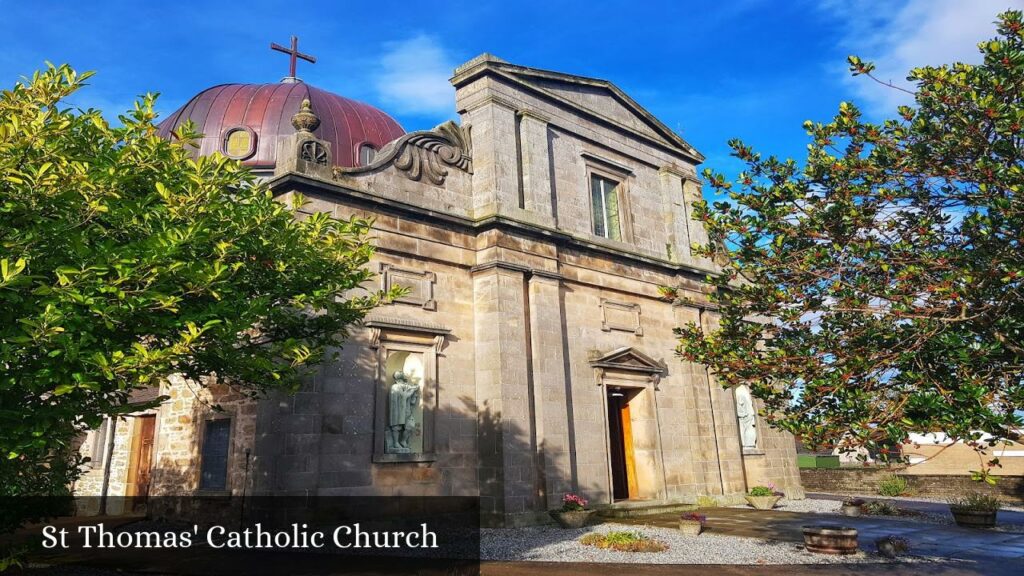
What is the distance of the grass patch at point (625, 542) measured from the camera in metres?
10.7

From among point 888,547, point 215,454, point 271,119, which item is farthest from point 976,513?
point 271,119

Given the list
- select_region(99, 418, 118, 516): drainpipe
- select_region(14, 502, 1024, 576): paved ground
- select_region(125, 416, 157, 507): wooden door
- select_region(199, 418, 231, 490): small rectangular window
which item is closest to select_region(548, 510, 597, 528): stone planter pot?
select_region(14, 502, 1024, 576): paved ground

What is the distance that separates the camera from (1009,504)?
766 inches

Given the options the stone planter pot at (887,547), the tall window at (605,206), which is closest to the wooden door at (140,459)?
the tall window at (605,206)

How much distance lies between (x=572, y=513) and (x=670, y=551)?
3053mm

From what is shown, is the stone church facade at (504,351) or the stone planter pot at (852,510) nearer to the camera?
the stone church facade at (504,351)

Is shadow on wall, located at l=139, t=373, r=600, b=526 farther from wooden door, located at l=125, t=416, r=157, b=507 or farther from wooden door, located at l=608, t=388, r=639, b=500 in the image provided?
wooden door, located at l=125, t=416, r=157, b=507

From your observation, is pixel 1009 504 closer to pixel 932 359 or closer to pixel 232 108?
pixel 932 359

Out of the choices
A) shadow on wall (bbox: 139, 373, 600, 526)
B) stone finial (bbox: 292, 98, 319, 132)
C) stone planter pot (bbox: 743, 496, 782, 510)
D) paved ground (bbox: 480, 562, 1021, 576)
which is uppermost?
stone finial (bbox: 292, 98, 319, 132)

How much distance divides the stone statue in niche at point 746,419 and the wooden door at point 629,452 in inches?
177

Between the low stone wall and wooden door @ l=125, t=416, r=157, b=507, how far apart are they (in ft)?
60.3

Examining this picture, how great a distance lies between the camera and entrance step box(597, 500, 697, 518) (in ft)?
49.6

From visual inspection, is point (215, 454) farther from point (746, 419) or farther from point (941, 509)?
point (941, 509)

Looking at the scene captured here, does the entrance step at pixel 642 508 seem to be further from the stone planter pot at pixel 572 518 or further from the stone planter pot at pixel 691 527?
the stone planter pot at pixel 691 527
